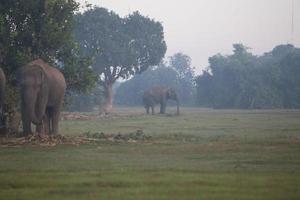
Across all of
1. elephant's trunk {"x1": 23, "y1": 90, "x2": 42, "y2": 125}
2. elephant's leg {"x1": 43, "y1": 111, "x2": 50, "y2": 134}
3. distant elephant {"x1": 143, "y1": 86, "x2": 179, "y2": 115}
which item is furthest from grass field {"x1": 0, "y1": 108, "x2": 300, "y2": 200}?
distant elephant {"x1": 143, "y1": 86, "x2": 179, "y2": 115}

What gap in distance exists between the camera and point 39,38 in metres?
28.0

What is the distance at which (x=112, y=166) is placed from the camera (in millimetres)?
15250

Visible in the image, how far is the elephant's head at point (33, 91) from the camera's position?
2306cm

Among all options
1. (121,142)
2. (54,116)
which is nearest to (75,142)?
(121,142)

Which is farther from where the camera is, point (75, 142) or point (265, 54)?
point (265, 54)

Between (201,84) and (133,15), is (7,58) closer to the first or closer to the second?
(133,15)

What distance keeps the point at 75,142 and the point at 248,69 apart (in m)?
63.2

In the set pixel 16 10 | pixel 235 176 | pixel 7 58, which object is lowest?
pixel 235 176

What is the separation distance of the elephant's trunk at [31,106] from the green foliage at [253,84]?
5770 cm

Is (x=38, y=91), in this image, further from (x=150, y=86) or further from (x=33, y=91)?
(x=150, y=86)

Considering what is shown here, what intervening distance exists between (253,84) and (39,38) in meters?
55.2

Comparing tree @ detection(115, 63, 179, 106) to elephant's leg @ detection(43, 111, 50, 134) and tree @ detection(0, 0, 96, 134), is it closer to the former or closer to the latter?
tree @ detection(0, 0, 96, 134)

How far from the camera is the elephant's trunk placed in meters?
23.0

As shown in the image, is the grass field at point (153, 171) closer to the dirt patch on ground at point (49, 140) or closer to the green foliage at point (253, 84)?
the dirt patch on ground at point (49, 140)
